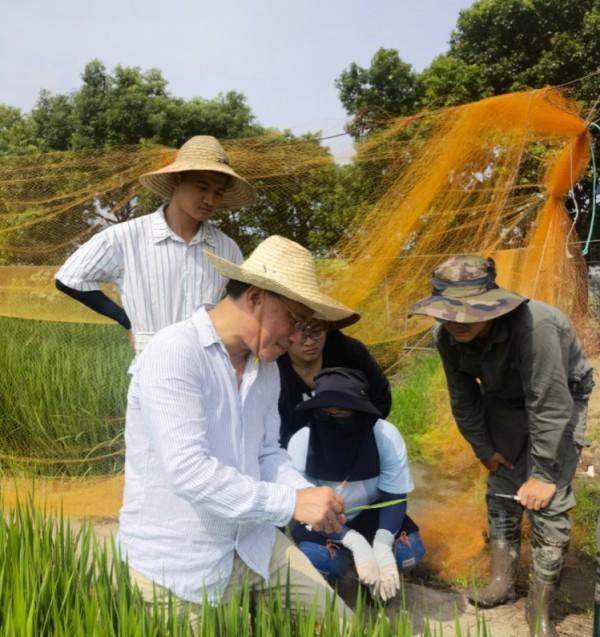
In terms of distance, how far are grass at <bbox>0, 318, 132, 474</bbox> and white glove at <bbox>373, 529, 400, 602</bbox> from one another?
2.06 m

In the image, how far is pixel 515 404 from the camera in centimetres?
263

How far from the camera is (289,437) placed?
291cm

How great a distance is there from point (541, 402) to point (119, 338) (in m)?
3.31

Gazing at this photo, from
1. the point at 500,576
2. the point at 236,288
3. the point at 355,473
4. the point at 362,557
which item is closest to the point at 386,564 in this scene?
the point at 362,557

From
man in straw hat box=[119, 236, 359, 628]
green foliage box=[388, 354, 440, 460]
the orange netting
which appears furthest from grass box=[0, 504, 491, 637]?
green foliage box=[388, 354, 440, 460]

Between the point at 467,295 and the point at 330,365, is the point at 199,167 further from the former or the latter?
the point at 467,295

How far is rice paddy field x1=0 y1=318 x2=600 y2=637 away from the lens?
1446 mm

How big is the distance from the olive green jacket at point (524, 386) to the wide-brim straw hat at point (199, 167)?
1036mm

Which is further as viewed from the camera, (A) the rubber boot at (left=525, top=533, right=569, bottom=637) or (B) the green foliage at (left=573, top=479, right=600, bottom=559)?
(B) the green foliage at (left=573, top=479, right=600, bottom=559)

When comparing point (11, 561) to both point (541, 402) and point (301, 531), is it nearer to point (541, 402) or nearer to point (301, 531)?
point (301, 531)

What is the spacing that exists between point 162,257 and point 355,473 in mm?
1110

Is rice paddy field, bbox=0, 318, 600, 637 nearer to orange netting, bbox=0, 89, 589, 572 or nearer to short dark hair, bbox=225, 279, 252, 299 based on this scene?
orange netting, bbox=0, 89, 589, 572

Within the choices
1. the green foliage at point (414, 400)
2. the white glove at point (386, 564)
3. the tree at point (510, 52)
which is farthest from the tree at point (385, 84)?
the white glove at point (386, 564)

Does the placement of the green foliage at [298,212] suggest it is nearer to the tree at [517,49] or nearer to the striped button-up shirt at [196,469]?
the striped button-up shirt at [196,469]
